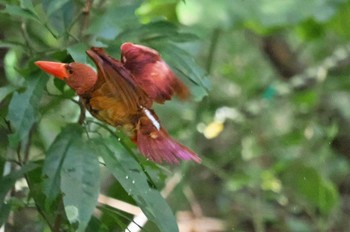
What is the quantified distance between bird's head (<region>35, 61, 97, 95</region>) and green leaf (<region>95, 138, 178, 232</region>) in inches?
3.7

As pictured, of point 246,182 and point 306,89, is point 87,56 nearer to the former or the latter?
point 246,182

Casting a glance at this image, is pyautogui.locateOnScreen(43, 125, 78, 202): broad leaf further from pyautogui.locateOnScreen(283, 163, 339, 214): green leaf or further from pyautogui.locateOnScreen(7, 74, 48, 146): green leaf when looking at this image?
pyautogui.locateOnScreen(283, 163, 339, 214): green leaf

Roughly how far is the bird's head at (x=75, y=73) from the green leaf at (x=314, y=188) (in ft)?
3.33

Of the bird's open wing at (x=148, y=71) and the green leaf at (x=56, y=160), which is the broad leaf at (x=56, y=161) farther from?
the bird's open wing at (x=148, y=71)

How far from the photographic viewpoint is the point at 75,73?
→ 604mm

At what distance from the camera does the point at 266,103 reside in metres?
1.80

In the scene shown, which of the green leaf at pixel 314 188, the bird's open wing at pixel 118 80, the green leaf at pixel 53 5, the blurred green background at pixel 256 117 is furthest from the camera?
the green leaf at pixel 314 188

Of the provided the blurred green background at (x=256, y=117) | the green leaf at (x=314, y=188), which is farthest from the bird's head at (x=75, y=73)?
the green leaf at (x=314, y=188)

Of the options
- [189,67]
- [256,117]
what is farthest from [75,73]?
→ [256,117]

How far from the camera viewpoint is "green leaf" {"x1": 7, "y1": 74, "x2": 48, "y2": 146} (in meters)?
0.67

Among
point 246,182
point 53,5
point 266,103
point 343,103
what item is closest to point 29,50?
point 53,5

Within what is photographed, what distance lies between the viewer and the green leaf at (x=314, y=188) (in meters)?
1.53

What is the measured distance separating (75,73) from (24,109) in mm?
97

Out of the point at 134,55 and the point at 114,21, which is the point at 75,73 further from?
the point at 114,21
